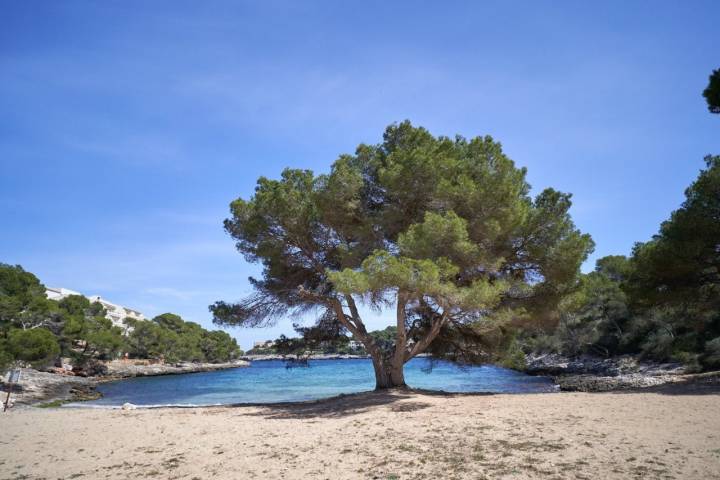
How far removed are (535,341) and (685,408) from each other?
52663mm

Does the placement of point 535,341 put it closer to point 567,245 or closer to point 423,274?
point 567,245

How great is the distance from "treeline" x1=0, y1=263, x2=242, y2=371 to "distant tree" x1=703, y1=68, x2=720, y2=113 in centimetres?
3249

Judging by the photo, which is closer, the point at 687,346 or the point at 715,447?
the point at 715,447

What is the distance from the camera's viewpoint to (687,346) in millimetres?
29188

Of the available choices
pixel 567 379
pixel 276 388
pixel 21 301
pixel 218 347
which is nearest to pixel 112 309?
pixel 218 347

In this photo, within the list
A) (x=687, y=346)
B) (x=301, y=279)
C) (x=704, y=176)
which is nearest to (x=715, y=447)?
(x=704, y=176)

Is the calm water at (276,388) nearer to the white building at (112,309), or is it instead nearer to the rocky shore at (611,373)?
the rocky shore at (611,373)

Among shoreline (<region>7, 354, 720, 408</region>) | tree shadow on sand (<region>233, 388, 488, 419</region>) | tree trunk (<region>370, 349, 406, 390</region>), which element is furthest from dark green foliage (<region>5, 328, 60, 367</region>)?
tree trunk (<region>370, 349, 406, 390</region>)

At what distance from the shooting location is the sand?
5531mm

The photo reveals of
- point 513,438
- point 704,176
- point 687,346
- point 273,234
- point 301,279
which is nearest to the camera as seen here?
point 513,438

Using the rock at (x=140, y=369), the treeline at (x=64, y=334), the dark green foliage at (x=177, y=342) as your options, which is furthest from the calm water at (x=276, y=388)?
the dark green foliage at (x=177, y=342)

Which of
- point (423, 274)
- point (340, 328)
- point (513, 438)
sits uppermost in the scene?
point (423, 274)

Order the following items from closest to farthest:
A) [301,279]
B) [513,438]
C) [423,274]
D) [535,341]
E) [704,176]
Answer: [513,438], [423,274], [704,176], [301,279], [535,341]

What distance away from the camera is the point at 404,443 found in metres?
7.09
